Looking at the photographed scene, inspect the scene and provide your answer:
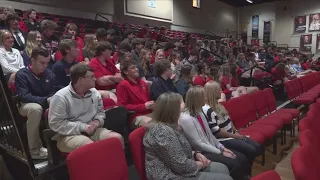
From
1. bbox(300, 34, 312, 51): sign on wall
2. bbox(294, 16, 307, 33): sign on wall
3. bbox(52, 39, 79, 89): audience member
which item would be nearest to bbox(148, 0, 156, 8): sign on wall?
bbox(294, 16, 307, 33): sign on wall

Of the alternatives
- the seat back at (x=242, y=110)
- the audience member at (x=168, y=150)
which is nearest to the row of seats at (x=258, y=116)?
the seat back at (x=242, y=110)

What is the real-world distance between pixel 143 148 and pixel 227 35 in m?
18.1

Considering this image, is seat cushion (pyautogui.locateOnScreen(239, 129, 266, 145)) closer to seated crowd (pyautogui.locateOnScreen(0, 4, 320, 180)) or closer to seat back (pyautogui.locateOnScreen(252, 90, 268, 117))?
seated crowd (pyautogui.locateOnScreen(0, 4, 320, 180))

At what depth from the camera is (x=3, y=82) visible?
6.30ft

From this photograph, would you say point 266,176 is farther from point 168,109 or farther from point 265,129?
point 265,129

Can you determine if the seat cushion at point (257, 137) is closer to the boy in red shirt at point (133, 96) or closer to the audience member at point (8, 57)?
the boy in red shirt at point (133, 96)

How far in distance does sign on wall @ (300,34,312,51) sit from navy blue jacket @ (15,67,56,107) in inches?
680

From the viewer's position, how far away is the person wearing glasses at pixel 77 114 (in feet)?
6.73

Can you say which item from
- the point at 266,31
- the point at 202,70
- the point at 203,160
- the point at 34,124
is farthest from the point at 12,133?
the point at 266,31

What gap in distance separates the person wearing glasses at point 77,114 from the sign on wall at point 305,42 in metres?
17.3

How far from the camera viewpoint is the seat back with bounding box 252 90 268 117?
396 centimetres

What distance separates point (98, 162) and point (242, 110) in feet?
7.68

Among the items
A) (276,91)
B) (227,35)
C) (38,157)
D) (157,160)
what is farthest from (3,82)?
(227,35)

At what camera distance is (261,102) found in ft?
13.4
